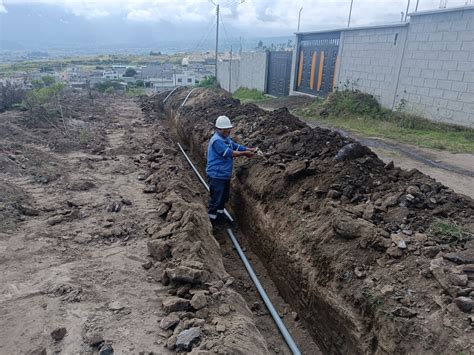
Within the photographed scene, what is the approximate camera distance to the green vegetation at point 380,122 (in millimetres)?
10266

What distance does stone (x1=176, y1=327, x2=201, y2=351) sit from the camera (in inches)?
121

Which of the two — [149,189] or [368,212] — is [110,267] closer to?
[149,189]

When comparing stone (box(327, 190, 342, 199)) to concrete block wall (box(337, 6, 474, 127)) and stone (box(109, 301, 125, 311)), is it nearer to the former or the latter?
stone (box(109, 301, 125, 311))

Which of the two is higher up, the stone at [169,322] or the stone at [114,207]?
the stone at [169,322]

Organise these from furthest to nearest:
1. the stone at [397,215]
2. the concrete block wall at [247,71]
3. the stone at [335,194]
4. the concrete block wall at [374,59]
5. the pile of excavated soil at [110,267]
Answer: the concrete block wall at [247,71] → the concrete block wall at [374,59] → the stone at [335,194] → the stone at [397,215] → the pile of excavated soil at [110,267]

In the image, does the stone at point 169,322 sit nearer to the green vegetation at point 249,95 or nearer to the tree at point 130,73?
the green vegetation at point 249,95

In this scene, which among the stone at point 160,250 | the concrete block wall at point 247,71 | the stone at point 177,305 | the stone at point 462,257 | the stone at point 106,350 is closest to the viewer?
the stone at point 106,350

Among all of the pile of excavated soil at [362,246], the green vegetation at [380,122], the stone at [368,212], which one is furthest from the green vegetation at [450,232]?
the green vegetation at [380,122]

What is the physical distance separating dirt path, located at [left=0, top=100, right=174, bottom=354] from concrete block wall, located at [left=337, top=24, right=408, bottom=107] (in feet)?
36.3

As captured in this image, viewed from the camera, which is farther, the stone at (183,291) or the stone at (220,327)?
the stone at (183,291)

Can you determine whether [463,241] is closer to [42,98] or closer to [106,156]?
[106,156]

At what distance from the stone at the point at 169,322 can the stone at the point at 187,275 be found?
0.49m

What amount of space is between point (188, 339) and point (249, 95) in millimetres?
22150

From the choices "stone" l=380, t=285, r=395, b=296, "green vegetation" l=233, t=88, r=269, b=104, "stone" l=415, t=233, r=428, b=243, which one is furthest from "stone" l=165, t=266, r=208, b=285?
"green vegetation" l=233, t=88, r=269, b=104
